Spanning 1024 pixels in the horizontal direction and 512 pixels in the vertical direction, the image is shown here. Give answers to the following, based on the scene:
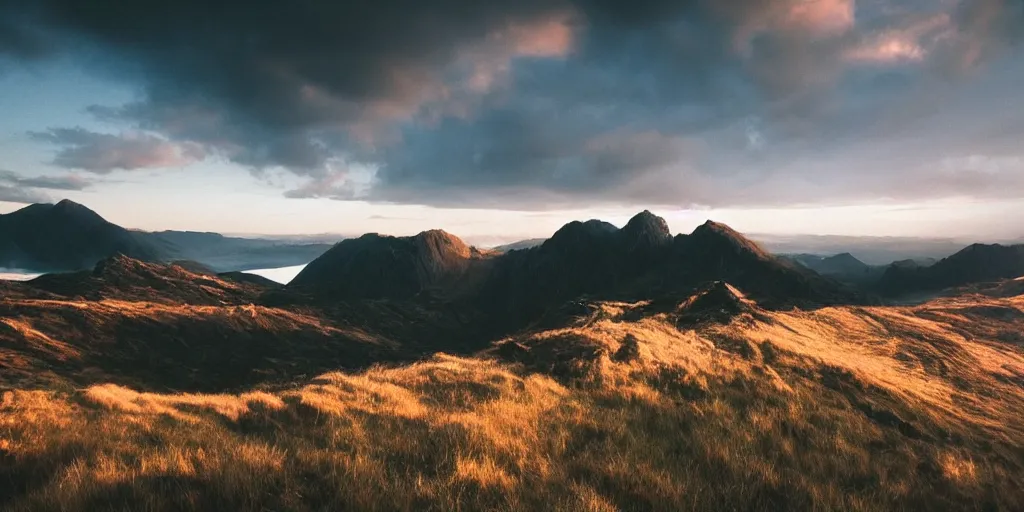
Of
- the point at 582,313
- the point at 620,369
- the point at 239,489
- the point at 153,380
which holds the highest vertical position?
the point at 239,489

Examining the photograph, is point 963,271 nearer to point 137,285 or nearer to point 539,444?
point 539,444

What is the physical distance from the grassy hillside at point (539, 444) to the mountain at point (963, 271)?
181 metres

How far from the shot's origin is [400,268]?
6048 inches

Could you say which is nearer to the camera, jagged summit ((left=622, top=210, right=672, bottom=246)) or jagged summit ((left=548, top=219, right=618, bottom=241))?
jagged summit ((left=622, top=210, right=672, bottom=246))

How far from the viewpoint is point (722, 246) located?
11606cm

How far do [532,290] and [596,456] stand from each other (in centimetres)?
12816

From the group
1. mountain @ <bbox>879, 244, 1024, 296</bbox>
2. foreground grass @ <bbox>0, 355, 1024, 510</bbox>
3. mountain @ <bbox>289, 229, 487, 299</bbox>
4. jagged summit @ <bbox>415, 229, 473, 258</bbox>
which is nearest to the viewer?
foreground grass @ <bbox>0, 355, 1024, 510</bbox>

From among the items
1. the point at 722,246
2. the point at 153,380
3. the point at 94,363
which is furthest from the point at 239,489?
the point at 722,246

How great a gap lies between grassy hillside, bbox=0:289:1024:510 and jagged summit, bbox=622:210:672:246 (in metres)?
119

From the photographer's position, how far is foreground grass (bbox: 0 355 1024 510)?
5.62 metres

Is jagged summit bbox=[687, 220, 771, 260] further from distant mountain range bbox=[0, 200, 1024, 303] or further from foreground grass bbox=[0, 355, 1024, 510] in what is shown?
foreground grass bbox=[0, 355, 1024, 510]

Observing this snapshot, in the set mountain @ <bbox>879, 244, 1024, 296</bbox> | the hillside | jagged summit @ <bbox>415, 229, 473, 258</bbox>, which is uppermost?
jagged summit @ <bbox>415, 229, 473, 258</bbox>

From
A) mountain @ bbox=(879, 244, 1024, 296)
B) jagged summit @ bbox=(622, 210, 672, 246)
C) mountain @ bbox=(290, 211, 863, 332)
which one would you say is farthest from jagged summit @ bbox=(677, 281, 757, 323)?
mountain @ bbox=(879, 244, 1024, 296)

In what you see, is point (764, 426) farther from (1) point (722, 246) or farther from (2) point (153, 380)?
(1) point (722, 246)
